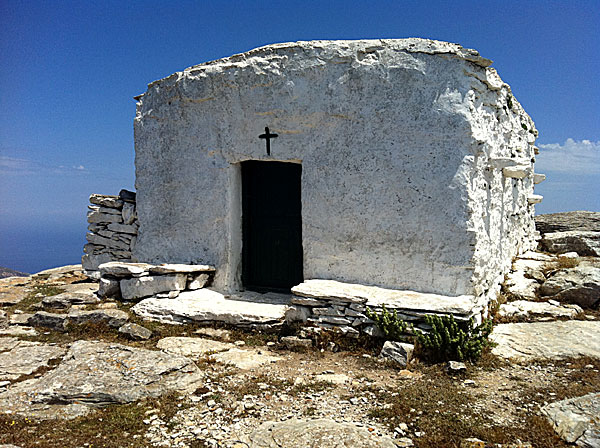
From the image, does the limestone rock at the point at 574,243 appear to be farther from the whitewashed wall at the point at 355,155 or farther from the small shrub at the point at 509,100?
the small shrub at the point at 509,100

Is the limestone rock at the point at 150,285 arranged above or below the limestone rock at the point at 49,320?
above

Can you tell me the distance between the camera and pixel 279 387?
447 cm

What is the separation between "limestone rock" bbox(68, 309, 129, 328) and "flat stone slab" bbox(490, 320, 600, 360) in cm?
494

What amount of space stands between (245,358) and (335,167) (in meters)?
2.93

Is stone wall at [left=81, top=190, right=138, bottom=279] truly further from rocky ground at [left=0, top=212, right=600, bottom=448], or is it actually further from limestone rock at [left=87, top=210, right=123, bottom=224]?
rocky ground at [left=0, top=212, right=600, bottom=448]

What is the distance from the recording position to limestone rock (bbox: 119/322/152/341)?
5812mm

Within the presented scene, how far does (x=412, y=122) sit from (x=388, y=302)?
2457mm

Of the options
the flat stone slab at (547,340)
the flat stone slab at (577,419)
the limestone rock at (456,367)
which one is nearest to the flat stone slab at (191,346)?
the limestone rock at (456,367)

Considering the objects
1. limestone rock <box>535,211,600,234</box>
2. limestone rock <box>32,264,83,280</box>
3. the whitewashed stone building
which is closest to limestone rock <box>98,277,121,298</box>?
the whitewashed stone building

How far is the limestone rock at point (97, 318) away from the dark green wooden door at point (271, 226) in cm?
219

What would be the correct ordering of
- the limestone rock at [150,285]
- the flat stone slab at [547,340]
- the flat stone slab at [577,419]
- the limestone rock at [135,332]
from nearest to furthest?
the flat stone slab at [577,419], the flat stone slab at [547,340], the limestone rock at [135,332], the limestone rock at [150,285]

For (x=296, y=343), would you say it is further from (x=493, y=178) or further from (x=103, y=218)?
(x=103, y=218)

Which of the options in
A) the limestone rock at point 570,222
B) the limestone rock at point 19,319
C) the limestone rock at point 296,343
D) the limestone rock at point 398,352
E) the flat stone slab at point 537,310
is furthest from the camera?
the limestone rock at point 570,222

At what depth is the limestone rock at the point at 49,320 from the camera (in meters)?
6.14
